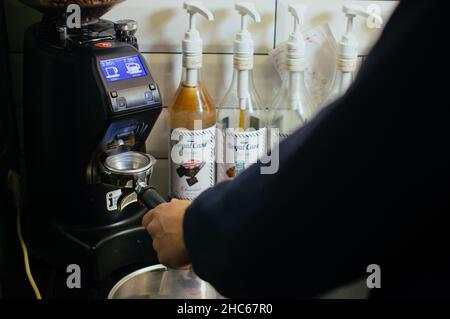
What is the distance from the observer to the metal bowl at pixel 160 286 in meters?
0.82

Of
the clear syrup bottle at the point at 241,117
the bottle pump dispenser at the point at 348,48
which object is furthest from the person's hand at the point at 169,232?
the bottle pump dispenser at the point at 348,48

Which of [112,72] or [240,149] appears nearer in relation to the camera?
[112,72]

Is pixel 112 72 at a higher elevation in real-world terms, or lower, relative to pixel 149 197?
higher

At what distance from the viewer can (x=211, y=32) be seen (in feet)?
3.25

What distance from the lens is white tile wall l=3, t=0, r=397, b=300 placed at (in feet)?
3.18

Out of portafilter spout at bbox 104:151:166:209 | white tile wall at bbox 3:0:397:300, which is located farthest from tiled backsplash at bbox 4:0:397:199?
portafilter spout at bbox 104:151:166:209

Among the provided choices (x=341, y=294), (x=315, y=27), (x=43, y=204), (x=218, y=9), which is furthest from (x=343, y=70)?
(x=43, y=204)

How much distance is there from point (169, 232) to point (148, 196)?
108 mm

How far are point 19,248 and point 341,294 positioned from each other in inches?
17.7

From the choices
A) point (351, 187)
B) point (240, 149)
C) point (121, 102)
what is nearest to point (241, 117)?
point (240, 149)

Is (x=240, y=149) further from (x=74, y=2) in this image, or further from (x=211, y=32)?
(x=74, y=2)

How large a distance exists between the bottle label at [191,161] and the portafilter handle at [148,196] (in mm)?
153
